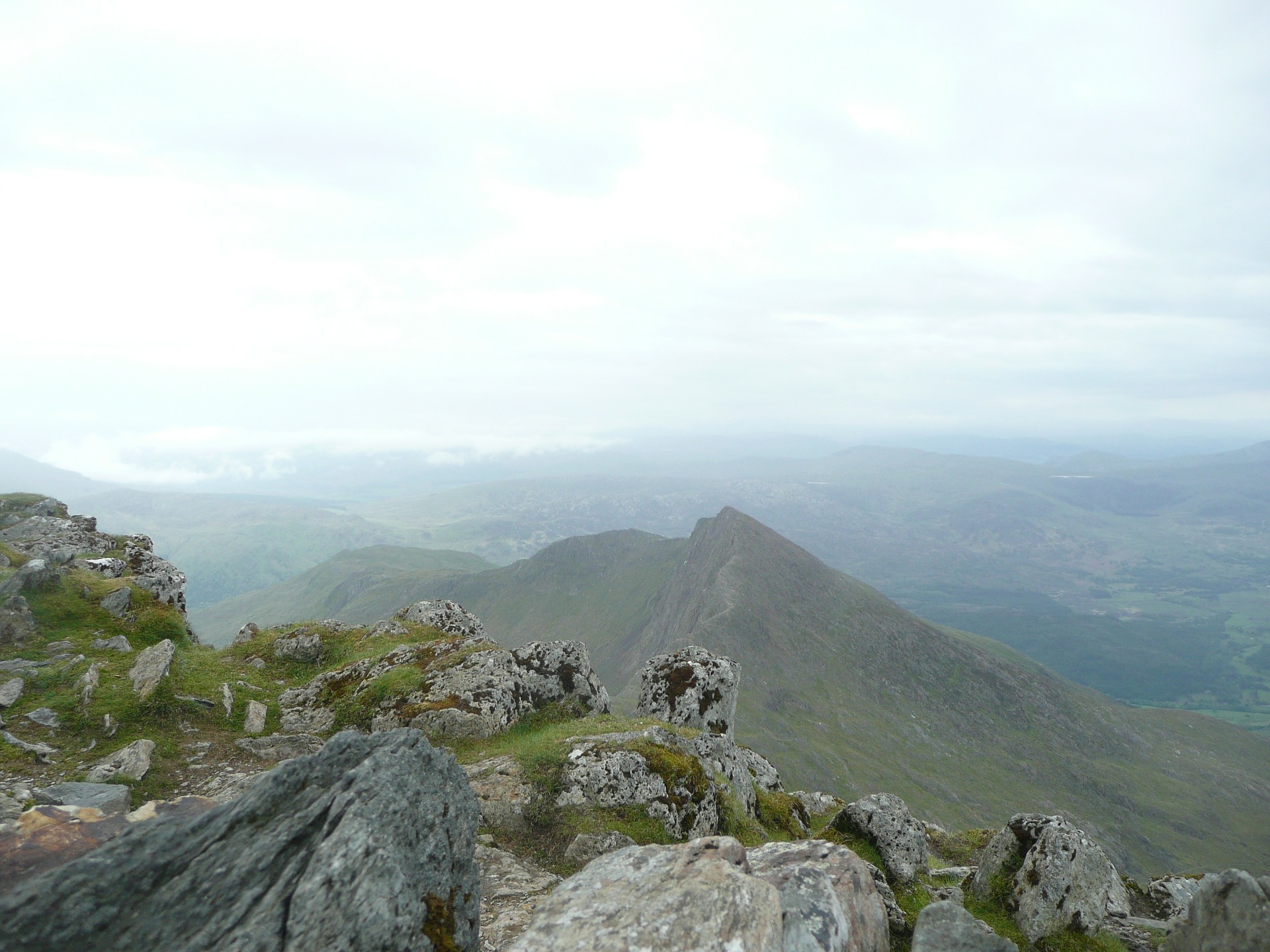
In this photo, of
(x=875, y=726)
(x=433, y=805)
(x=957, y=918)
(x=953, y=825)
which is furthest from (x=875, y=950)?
(x=875, y=726)

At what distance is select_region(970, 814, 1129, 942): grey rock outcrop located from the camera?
15.4 meters

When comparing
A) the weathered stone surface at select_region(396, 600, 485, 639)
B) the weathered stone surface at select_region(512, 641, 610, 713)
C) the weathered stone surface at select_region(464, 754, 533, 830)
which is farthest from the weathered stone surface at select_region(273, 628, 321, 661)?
the weathered stone surface at select_region(464, 754, 533, 830)

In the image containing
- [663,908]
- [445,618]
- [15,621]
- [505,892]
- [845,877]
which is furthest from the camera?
[445,618]

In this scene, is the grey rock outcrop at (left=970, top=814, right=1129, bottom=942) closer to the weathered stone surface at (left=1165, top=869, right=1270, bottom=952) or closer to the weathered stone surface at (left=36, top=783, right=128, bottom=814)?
the weathered stone surface at (left=1165, top=869, right=1270, bottom=952)

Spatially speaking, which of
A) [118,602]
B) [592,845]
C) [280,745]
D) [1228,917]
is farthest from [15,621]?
[1228,917]

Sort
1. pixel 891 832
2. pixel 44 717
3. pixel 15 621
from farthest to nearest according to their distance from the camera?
pixel 15 621 < pixel 891 832 < pixel 44 717

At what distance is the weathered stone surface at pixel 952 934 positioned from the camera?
11.3 m

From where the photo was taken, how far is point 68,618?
24.1 metres

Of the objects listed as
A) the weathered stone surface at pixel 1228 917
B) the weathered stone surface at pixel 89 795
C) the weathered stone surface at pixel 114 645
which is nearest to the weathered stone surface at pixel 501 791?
the weathered stone surface at pixel 89 795

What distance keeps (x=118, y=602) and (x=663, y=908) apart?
30659mm

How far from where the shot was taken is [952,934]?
11625mm

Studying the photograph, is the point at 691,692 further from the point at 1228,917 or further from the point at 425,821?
the point at 425,821

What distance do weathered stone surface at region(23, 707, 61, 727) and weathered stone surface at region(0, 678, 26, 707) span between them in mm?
747

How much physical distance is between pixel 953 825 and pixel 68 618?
175 meters
